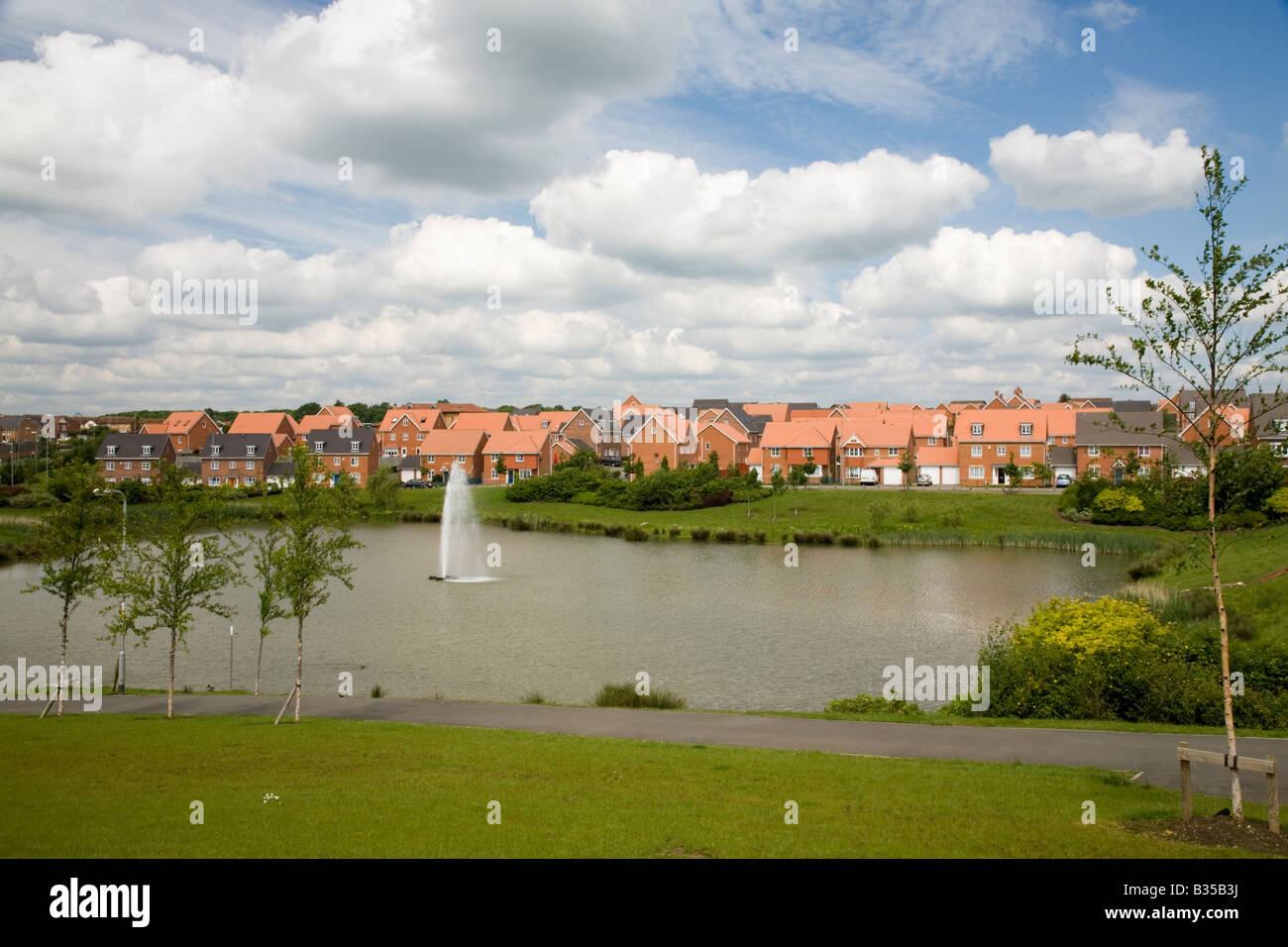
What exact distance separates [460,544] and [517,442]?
45851 mm

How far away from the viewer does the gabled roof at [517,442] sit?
353ft

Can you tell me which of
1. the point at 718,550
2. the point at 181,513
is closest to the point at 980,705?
the point at 181,513

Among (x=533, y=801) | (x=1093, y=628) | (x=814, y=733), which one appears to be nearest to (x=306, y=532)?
(x=533, y=801)

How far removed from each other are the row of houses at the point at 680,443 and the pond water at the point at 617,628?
34.1 meters

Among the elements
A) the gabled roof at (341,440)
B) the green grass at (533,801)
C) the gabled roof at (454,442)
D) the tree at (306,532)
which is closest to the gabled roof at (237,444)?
the gabled roof at (341,440)

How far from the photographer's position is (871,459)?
95.6m

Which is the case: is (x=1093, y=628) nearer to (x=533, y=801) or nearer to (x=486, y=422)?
(x=533, y=801)

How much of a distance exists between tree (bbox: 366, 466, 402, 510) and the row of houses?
8.53 m

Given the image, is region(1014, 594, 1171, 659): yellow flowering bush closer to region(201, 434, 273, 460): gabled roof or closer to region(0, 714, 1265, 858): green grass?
region(0, 714, 1265, 858): green grass

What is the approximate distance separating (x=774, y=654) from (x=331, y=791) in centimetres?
2031
